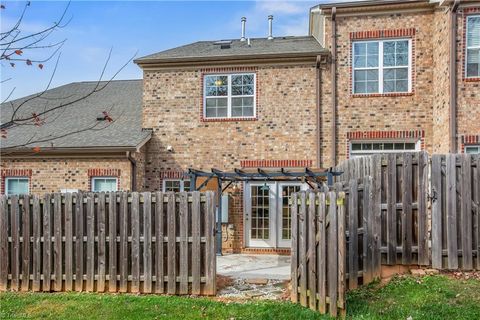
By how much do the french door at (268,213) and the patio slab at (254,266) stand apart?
27.0 inches

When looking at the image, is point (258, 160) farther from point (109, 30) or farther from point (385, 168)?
point (109, 30)

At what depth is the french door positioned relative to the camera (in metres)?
12.9

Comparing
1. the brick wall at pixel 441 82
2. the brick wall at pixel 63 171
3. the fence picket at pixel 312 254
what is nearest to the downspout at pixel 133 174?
the brick wall at pixel 63 171

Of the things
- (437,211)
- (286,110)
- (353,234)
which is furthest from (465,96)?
(353,234)

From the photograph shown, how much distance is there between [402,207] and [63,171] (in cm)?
1073

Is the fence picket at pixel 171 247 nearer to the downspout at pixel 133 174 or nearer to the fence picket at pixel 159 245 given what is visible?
the fence picket at pixel 159 245

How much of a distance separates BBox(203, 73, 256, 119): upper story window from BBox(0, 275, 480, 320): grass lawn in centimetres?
737

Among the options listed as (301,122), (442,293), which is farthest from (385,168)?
(301,122)

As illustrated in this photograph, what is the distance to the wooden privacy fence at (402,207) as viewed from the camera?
7.53m

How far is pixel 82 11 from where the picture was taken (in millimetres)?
5957

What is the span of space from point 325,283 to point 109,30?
528 cm

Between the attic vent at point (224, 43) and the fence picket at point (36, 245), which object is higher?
the attic vent at point (224, 43)

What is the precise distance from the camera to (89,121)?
15.1 meters

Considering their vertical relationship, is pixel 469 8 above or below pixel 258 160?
above
